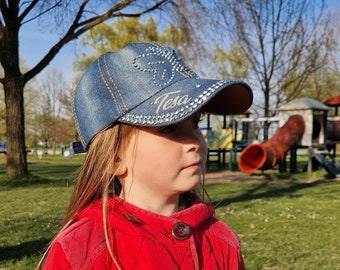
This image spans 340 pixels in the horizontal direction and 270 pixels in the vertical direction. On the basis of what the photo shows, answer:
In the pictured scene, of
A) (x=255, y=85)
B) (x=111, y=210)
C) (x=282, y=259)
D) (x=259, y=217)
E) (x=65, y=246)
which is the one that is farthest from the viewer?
(x=255, y=85)

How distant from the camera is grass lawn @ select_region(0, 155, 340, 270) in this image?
15.3ft

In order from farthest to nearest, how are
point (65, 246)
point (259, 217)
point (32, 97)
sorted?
Answer: point (32, 97)
point (259, 217)
point (65, 246)

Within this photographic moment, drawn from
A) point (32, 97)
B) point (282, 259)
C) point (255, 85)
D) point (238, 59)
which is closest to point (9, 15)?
point (282, 259)

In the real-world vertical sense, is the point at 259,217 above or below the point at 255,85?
below

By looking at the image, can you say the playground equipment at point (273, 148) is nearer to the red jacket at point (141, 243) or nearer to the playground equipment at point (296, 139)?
the playground equipment at point (296, 139)

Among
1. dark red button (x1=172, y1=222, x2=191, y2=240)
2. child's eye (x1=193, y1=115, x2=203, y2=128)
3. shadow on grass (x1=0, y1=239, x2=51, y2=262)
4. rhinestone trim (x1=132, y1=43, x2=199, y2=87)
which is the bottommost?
shadow on grass (x1=0, y1=239, x2=51, y2=262)

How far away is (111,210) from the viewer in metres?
1.44

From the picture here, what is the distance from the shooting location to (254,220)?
22.0 ft

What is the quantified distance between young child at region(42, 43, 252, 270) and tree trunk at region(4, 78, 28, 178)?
1089 centimetres

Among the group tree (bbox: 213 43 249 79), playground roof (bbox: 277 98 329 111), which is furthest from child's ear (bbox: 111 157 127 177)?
tree (bbox: 213 43 249 79)

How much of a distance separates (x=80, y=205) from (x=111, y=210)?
0.15 meters

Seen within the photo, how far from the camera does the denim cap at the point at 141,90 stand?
1334 mm

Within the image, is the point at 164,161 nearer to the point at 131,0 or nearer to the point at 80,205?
the point at 80,205

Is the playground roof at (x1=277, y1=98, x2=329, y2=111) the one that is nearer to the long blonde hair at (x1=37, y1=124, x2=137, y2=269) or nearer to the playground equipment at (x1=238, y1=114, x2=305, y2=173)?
Answer: the playground equipment at (x1=238, y1=114, x2=305, y2=173)
